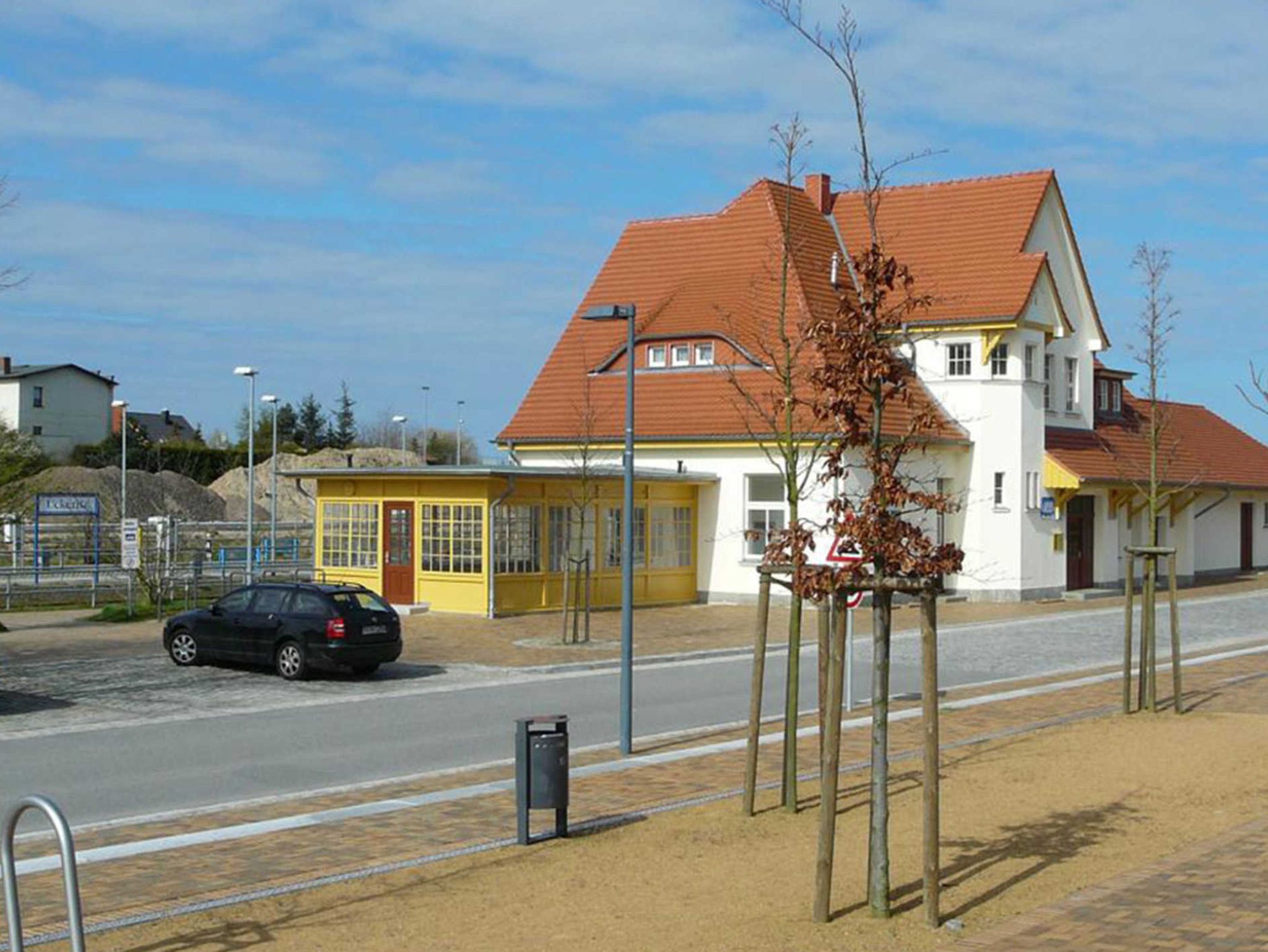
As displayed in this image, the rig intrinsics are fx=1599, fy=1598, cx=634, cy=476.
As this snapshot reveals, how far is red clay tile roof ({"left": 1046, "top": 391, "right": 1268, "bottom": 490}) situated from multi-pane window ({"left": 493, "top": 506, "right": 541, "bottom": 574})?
12389 mm

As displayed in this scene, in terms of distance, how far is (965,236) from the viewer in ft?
135

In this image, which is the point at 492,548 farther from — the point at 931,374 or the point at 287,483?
the point at 287,483

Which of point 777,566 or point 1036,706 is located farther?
point 1036,706

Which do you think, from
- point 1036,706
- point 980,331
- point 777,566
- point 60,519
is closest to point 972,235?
point 980,331

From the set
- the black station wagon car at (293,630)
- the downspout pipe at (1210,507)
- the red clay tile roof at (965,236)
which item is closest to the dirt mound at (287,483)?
the red clay tile roof at (965,236)

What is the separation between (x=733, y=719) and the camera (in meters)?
18.0

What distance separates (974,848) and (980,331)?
96.2 ft

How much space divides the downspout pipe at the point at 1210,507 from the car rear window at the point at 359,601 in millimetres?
33661

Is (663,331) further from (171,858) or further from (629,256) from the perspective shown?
(171,858)

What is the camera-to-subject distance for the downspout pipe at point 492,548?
104 feet

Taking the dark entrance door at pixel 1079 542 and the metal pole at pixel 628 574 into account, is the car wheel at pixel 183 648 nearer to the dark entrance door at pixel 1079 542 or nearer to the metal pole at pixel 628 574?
the metal pole at pixel 628 574

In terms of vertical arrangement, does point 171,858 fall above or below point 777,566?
below

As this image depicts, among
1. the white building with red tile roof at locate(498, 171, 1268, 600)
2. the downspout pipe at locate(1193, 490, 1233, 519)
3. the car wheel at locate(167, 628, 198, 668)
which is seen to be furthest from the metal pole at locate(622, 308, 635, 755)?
the downspout pipe at locate(1193, 490, 1233, 519)

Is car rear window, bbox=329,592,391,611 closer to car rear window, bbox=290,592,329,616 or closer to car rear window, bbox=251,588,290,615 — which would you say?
car rear window, bbox=290,592,329,616
